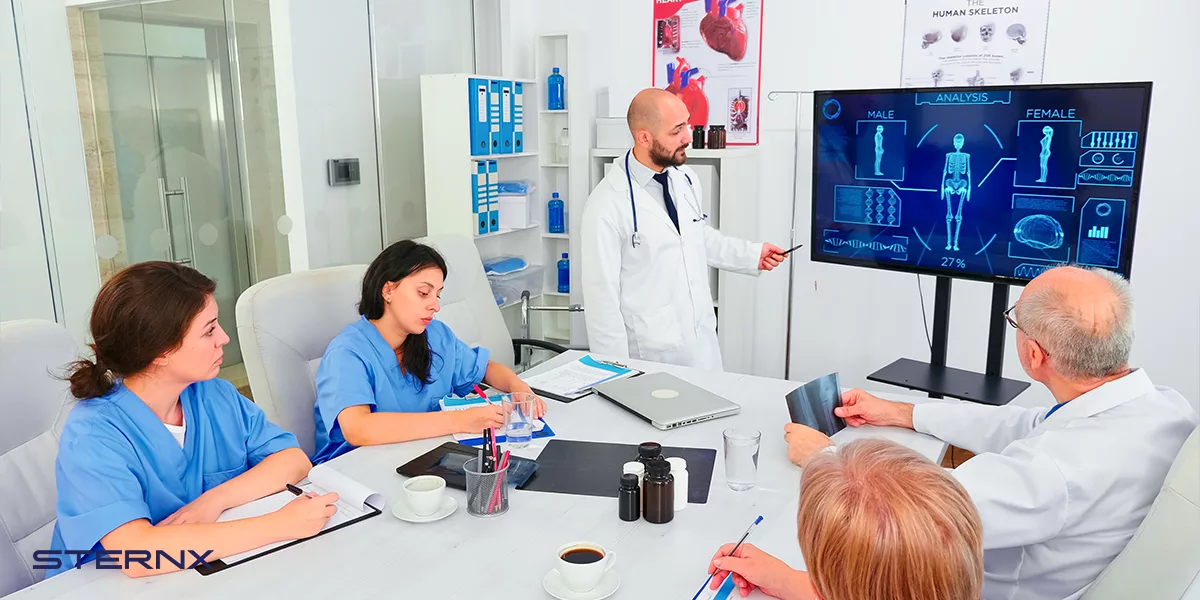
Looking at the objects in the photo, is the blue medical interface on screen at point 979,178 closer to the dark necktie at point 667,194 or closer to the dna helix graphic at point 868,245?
the dna helix graphic at point 868,245

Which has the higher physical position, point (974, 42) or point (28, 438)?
point (974, 42)

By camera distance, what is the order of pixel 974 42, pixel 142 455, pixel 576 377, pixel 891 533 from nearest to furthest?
pixel 891 533 → pixel 142 455 → pixel 576 377 → pixel 974 42

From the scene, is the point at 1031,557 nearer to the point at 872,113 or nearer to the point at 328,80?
the point at 872,113

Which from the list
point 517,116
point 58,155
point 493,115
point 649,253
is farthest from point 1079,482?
point 517,116

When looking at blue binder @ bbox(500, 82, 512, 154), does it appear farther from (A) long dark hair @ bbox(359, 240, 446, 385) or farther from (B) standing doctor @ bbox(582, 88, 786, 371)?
(A) long dark hair @ bbox(359, 240, 446, 385)

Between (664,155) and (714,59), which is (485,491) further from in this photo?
(714,59)

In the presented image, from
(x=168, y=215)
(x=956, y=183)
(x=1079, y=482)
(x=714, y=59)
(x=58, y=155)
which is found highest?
(x=714, y=59)

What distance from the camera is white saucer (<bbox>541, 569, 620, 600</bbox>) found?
126 centimetres

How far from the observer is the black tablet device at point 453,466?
5.53 ft

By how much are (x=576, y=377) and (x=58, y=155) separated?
5.72ft

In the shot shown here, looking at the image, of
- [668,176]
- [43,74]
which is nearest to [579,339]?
[668,176]

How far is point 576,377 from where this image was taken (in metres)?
2.38

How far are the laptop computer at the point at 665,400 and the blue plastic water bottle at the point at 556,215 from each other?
2199 mm

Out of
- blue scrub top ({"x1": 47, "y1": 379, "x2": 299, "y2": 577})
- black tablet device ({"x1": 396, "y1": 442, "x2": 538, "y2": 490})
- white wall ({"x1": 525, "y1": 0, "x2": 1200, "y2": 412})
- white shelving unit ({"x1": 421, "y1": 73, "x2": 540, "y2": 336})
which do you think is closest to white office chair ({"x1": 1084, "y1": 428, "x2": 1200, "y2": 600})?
black tablet device ({"x1": 396, "y1": 442, "x2": 538, "y2": 490})
